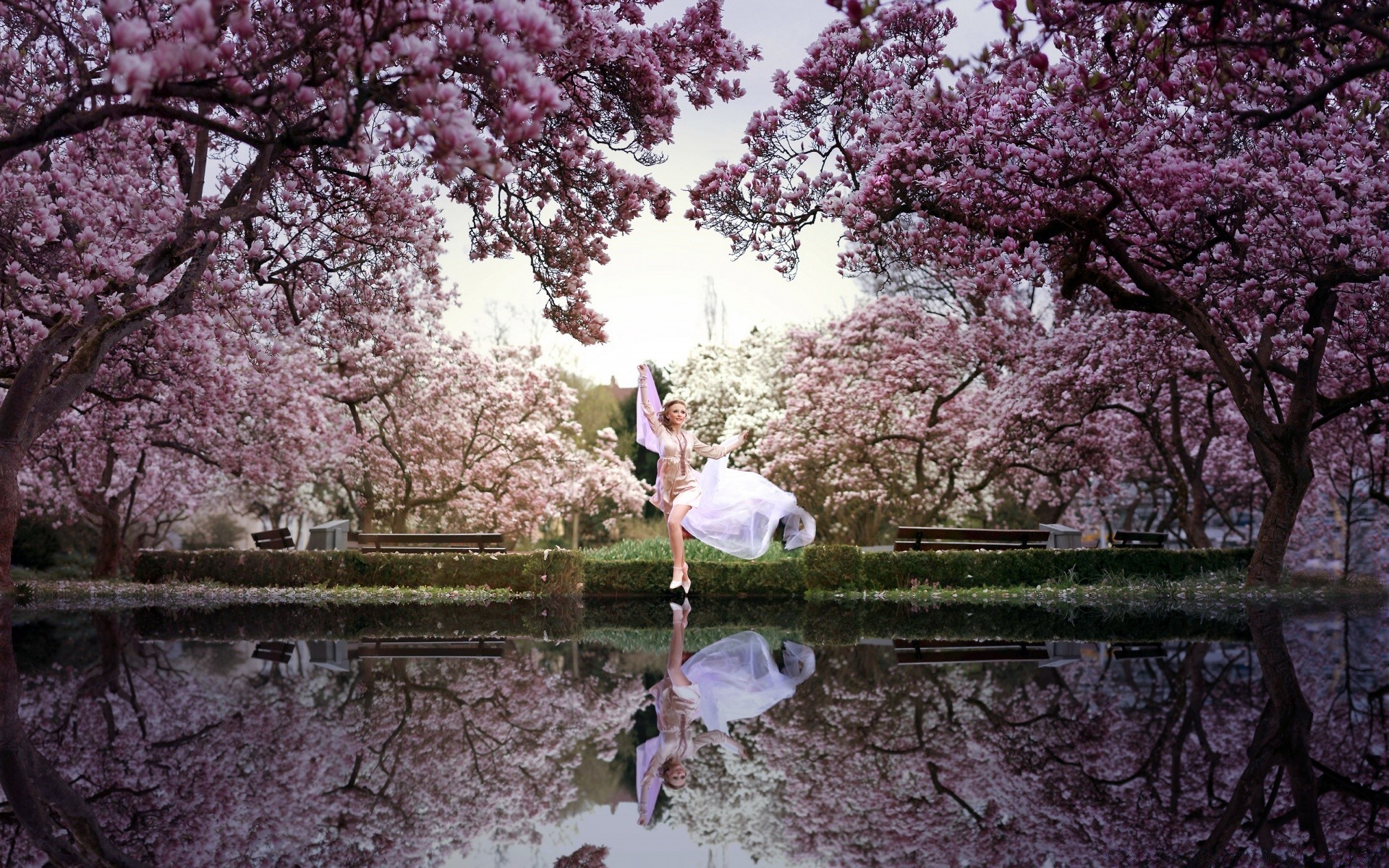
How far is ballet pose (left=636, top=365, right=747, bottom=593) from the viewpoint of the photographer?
46.8ft

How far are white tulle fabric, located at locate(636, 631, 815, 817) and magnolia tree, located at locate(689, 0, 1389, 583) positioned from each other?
539 centimetres

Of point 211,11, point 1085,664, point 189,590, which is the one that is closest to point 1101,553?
point 1085,664

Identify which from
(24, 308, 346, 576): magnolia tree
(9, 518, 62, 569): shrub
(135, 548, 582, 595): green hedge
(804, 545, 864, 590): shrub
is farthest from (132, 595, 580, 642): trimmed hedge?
(9, 518, 62, 569): shrub

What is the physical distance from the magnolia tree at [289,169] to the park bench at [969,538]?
24.6 feet

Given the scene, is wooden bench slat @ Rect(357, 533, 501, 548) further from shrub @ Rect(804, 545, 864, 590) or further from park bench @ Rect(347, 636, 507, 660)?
park bench @ Rect(347, 636, 507, 660)

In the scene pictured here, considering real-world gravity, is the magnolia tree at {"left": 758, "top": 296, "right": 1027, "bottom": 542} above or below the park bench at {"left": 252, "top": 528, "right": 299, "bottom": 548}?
above

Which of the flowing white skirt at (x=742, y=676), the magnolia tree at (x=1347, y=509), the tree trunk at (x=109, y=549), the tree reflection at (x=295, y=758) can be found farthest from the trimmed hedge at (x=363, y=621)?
the magnolia tree at (x=1347, y=509)

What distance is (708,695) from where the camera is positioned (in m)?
7.08

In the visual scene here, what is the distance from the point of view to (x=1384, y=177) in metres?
12.2

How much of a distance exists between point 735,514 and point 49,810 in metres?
11.9

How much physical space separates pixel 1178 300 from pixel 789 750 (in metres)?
11.2

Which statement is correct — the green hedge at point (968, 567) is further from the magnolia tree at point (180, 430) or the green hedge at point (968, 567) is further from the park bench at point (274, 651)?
the magnolia tree at point (180, 430)

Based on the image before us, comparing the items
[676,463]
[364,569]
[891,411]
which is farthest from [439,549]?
[891,411]

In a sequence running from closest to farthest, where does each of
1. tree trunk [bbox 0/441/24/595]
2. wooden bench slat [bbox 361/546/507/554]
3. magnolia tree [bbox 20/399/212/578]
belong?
tree trunk [bbox 0/441/24/595], wooden bench slat [bbox 361/546/507/554], magnolia tree [bbox 20/399/212/578]
